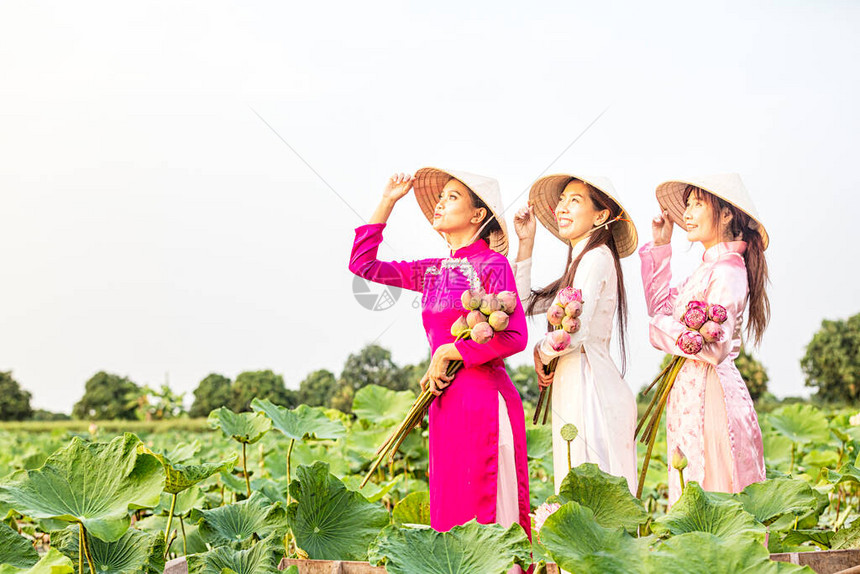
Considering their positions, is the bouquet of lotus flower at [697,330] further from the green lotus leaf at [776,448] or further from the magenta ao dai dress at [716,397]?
the green lotus leaf at [776,448]

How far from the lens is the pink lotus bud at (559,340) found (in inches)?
92.9

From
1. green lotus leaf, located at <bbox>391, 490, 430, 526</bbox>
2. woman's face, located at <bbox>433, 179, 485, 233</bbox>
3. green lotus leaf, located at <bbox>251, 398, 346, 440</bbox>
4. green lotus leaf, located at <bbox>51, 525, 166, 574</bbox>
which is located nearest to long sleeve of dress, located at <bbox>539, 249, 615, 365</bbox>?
woman's face, located at <bbox>433, 179, 485, 233</bbox>

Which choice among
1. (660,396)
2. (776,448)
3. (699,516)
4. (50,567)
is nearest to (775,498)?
(699,516)

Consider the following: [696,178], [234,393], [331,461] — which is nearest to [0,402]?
[234,393]

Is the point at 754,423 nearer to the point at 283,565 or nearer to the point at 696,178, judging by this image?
the point at 696,178

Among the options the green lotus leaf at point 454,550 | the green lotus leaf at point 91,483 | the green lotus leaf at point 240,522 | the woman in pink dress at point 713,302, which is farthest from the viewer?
the woman in pink dress at point 713,302

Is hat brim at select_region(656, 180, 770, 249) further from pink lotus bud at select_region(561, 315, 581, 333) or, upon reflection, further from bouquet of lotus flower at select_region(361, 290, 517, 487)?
bouquet of lotus flower at select_region(361, 290, 517, 487)

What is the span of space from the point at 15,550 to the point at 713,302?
2.02 m

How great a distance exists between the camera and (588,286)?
2.46 meters

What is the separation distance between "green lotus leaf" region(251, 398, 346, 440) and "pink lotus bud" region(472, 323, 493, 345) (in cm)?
67

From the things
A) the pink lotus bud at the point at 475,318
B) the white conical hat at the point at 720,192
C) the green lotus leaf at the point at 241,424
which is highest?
the white conical hat at the point at 720,192

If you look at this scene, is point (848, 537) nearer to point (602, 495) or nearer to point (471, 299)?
point (602, 495)

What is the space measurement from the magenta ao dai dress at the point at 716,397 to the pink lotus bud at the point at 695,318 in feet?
0.16

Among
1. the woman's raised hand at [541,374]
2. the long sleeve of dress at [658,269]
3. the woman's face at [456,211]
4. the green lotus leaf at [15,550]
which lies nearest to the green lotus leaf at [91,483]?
the green lotus leaf at [15,550]
